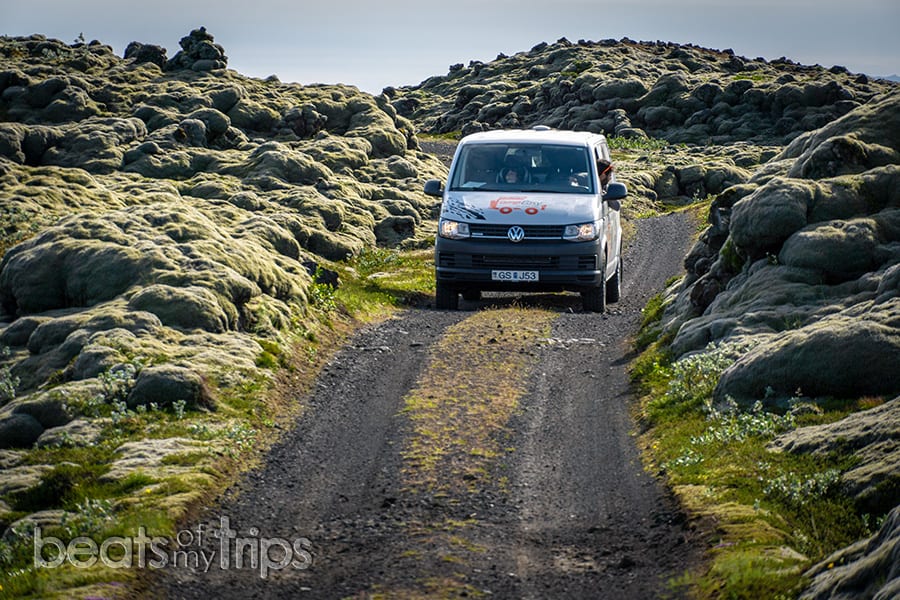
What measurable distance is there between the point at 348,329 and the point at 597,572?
1093 cm

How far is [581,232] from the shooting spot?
18312mm

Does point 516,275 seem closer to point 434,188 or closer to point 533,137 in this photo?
point 434,188

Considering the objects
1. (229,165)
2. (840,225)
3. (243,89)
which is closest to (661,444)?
(840,225)

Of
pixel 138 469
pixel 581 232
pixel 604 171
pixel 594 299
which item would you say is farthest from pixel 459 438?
pixel 604 171

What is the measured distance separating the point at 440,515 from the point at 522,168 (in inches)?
441

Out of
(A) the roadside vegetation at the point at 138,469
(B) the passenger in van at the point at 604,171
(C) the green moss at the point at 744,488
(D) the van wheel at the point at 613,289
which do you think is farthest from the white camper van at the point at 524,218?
(C) the green moss at the point at 744,488

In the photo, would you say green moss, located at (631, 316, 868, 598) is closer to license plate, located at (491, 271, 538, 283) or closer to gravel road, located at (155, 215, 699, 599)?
gravel road, located at (155, 215, 699, 599)

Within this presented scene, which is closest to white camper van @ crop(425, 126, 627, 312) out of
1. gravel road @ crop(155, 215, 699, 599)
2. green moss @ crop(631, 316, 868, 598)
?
gravel road @ crop(155, 215, 699, 599)

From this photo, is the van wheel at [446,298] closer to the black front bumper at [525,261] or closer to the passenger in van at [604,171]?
the black front bumper at [525,261]

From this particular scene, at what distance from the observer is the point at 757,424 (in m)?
10.6

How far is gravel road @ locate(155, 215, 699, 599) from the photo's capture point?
7.69m

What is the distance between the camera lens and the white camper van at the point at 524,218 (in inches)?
720

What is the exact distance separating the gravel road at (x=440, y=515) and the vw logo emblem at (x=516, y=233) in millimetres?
4164

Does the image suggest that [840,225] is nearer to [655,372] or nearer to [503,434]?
[655,372]
